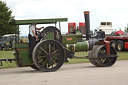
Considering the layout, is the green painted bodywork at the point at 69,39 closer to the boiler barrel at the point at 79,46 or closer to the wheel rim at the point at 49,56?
the boiler barrel at the point at 79,46

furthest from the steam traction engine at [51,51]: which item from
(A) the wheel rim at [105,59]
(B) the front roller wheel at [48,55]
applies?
(A) the wheel rim at [105,59]

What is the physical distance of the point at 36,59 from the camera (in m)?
12.0

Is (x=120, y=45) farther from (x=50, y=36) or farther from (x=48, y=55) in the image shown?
(x=48, y=55)

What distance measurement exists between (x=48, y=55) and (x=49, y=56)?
0.05 metres

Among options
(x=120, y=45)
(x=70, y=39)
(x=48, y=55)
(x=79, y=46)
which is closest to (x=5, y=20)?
(x=120, y=45)

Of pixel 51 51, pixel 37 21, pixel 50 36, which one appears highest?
pixel 37 21

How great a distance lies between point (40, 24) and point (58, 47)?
3.99 ft

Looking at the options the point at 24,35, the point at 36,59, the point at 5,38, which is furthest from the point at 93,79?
the point at 5,38

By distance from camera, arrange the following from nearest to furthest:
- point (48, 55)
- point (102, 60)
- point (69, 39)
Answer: point (48, 55)
point (69, 39)
point (102, 60)

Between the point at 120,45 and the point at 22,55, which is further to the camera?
the point at 120,45

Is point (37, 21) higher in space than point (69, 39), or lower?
higher

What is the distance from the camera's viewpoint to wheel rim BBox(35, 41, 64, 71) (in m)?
12.2

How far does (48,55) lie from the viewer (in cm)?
1230

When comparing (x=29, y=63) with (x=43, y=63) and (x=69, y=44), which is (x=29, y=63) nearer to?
(x=43, y=63)
